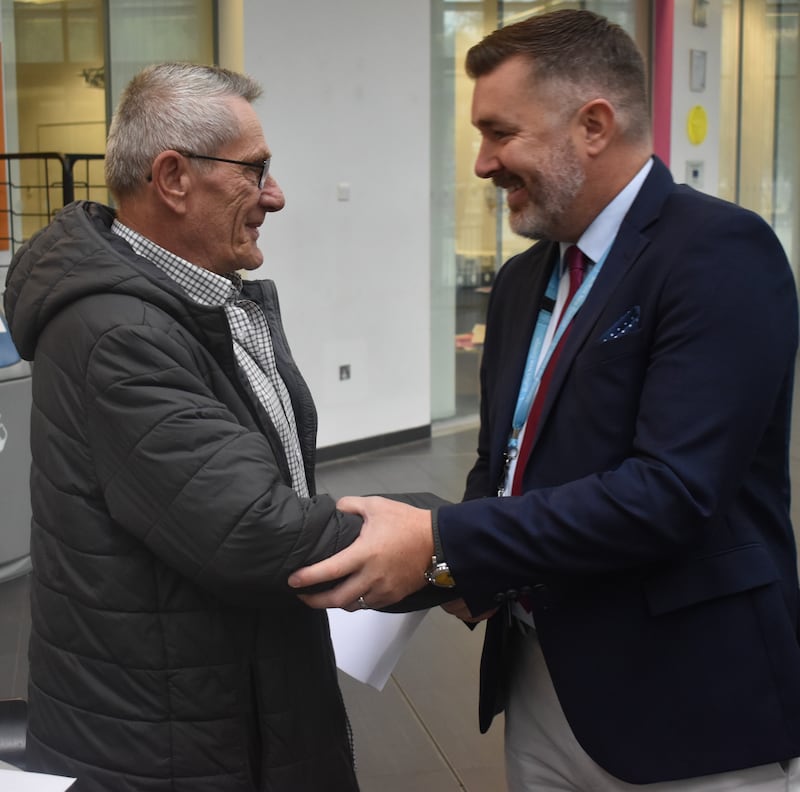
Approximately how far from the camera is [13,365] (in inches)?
213

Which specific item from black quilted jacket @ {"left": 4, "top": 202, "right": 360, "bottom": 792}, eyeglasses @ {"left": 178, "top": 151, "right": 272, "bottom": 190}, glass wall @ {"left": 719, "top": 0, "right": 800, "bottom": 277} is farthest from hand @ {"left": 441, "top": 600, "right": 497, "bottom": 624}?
glass wall @ {"left": 719, "top": 0, "right": 800, "bottom": 277}

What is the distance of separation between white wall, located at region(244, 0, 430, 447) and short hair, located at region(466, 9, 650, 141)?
5.64 meters

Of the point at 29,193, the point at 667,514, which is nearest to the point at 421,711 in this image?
the point at 667,514

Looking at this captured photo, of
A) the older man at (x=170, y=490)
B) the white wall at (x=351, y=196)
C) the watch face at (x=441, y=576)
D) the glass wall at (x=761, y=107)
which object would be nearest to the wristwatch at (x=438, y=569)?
the watch face at (x=441, y=576)

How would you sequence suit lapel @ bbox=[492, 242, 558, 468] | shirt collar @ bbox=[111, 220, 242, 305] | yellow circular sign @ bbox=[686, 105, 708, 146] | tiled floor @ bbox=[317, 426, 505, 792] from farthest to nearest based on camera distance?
yellow circular sign @ bbox=[686, 105, 708, 146], tiled floor @ bbox=[317, 426, 505, 792], suit lapel @ bbox=[492, 242, 558, 468], shirt collar @ bbox=[111, 220, 242, 305]

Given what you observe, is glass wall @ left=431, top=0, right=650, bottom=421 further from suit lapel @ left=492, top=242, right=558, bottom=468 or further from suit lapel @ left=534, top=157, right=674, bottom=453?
suit lapel @ left=534, top=157, right=674, bottom=453

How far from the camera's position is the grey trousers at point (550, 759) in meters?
1.76

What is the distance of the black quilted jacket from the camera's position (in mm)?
1605

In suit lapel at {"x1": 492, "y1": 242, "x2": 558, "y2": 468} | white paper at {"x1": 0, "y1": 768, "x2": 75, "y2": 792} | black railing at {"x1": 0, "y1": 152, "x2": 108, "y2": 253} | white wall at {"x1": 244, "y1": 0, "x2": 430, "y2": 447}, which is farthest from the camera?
white wall at {"x1": 244, "y1": 0, "x2": 430, "y2": 447}

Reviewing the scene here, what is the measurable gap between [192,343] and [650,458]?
68 centimetres

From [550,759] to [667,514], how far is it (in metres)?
0.59

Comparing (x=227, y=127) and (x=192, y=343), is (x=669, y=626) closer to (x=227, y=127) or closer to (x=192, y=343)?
(x=192, y=343)

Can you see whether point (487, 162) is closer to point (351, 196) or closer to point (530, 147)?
point (530, 147)

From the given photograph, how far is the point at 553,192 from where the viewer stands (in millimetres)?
1820
